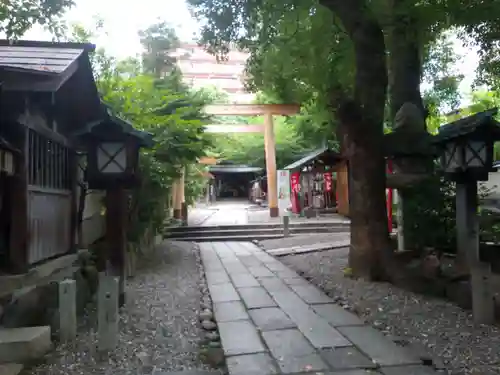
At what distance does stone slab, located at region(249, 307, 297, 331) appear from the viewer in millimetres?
4688

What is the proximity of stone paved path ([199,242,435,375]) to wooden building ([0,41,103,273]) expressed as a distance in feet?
7.62

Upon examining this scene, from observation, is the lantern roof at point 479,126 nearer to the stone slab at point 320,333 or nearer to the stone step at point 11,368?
the stone slab at point 320,333

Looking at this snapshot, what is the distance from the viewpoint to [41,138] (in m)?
5.36

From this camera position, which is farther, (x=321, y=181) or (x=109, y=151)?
(x=321, y=181)

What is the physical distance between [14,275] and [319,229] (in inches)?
474

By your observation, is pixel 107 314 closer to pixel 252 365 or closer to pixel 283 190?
pixel 252 365

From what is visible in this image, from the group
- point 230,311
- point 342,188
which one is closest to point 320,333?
point 230,311

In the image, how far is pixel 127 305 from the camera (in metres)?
5.69

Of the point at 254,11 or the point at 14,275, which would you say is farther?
the point at 254,11

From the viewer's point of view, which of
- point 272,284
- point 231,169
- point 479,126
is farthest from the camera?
point 231,169

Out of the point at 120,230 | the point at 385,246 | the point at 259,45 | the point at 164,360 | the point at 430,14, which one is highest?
the point at 259,45

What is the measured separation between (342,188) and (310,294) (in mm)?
13954

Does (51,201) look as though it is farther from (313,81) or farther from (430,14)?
(313,81)

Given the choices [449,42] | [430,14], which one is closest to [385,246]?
[430,14]
